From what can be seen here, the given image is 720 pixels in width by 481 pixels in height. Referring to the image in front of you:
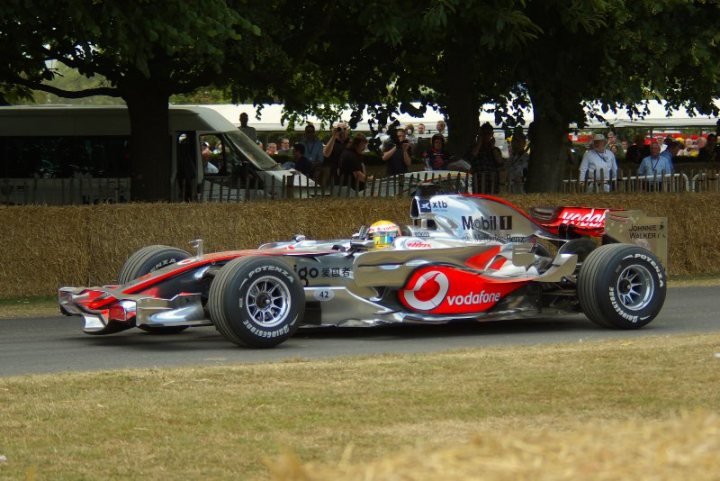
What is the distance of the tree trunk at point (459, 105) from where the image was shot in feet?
67.8

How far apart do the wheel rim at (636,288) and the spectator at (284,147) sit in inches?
1128

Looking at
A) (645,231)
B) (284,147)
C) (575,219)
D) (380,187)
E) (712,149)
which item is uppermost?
(284,147)

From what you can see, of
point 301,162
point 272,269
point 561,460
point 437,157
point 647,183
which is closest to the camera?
point 561,460

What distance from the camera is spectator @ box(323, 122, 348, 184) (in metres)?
20.5

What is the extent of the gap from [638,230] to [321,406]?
5497mm

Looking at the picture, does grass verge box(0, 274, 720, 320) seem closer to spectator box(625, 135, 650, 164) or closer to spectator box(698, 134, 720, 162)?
spectator box(625, 135, 650, 164)

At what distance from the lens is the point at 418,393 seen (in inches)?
299

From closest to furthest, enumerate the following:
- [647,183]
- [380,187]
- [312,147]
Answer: [380,187] < [647,183] < [312,147]

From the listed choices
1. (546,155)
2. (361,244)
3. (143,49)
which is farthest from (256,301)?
(546,155)

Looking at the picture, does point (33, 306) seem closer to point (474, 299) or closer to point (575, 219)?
point (474, 299)

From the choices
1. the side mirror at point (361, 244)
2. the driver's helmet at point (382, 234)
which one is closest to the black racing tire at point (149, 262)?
the side mirror at point (361, 244)

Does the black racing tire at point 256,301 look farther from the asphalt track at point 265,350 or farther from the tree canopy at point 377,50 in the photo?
the tree canopy at point 377,50

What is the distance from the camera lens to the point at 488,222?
11641mm

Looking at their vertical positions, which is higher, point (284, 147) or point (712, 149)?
point (284, 147)
